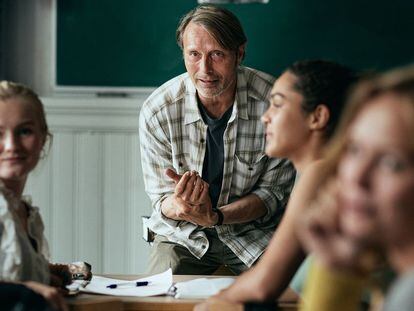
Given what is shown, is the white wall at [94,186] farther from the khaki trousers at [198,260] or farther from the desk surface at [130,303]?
the desk surface at [130,303]

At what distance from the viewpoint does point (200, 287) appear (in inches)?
90.2

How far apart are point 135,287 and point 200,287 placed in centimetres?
17

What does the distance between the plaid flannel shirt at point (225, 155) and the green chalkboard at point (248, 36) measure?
638mm

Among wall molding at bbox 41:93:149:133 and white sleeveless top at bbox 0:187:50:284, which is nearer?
white sleeveless top at bbox 0:187:50:284

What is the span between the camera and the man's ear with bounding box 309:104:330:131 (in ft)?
7.40

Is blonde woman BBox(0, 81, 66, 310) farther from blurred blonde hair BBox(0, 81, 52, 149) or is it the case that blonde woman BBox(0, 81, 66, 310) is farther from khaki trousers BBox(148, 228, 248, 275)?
khaki trousers BBox(148, 228, 248, 275)

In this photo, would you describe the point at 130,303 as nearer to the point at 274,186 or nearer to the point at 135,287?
the point at 135,287

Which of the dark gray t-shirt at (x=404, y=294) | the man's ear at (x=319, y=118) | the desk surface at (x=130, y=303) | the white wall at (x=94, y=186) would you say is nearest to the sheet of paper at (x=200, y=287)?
the desk surface at (x=130, y=303)

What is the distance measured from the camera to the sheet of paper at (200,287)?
2.21 meters

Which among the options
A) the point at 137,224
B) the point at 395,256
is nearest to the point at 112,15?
the point at 137,224

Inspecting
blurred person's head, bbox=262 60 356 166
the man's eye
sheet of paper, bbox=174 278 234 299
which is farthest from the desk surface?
the man's eye

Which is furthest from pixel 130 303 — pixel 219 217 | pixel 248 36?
pixel 248 36

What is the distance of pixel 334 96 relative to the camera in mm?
2287

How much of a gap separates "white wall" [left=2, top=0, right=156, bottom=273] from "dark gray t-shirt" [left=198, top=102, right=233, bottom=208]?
0.76 metres
